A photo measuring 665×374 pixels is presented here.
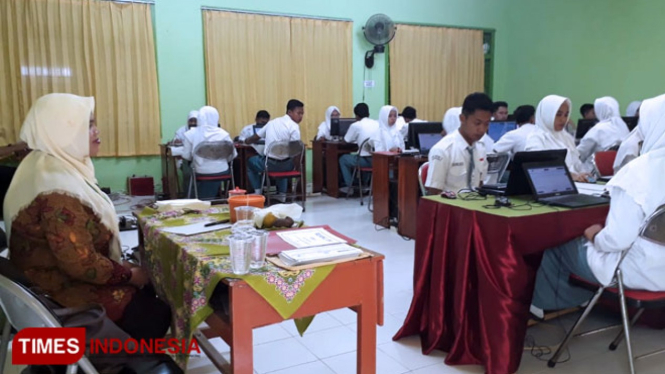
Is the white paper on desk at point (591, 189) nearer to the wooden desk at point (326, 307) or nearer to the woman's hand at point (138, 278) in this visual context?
the wooden desk at point (326, 307)

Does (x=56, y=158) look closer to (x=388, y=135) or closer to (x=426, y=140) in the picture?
(x=426, y=140)

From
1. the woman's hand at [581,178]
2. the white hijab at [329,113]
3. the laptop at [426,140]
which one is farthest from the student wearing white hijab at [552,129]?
the white hijab at [329,113]

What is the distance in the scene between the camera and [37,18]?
598 centimetres

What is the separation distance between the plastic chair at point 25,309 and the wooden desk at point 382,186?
12.3 ft

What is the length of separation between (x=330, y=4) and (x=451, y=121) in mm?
3175

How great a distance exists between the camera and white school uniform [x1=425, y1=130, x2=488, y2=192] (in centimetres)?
304

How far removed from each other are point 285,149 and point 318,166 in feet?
5.20

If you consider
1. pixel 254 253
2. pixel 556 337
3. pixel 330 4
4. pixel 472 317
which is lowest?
pixel 556 337

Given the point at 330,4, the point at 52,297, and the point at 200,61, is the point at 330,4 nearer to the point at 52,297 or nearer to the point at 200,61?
the point at 200,61

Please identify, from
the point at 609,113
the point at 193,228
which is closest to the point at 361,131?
the point at 609,113

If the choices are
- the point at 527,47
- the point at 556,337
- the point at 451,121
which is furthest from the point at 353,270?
the point at 527,47

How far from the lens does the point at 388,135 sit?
6.00 m

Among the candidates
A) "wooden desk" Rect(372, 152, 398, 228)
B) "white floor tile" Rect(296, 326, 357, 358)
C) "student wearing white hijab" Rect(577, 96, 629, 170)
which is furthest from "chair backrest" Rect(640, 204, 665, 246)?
"student wearing white hijab" Rect(577, 96, 629, 170)

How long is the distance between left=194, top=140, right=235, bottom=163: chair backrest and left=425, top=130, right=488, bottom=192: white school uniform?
283cm
